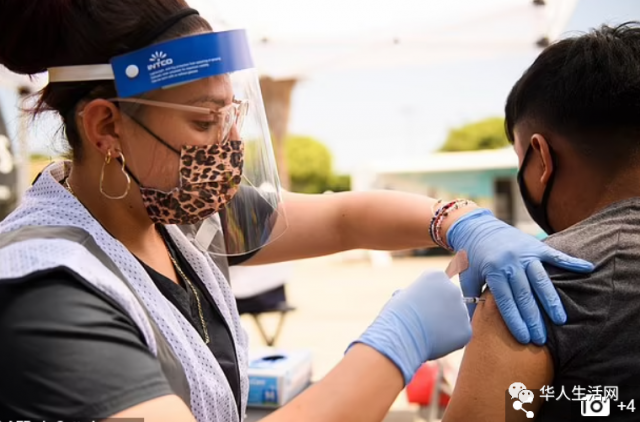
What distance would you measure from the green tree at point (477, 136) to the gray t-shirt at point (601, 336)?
4459 centimetres

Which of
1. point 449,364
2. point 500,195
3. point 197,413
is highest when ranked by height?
point 197,413

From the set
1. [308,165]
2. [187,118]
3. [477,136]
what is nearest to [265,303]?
[187,118]

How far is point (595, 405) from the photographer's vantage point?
118cm

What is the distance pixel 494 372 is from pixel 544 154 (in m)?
0.52

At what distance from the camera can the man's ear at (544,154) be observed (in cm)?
139

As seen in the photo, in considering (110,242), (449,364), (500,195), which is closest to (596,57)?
(110,242)

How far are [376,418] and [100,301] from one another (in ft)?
1.58

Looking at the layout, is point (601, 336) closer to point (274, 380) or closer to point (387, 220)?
point (387, 220)

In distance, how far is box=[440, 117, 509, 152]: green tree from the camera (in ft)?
146

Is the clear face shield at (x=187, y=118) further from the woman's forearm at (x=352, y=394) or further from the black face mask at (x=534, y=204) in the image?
the black face mask at (x=534, y=204)

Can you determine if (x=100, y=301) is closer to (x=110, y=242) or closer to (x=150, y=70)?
(x=110, y=242)

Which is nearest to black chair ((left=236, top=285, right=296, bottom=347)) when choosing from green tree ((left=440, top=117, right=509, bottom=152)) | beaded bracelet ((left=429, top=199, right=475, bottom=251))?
beaded bracelet ((left=429, top=199, right=475, bottom=251))

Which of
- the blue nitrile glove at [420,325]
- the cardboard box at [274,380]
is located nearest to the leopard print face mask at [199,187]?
the blue nitrile glove at [420,325]

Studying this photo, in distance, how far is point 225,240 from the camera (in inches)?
59.7
